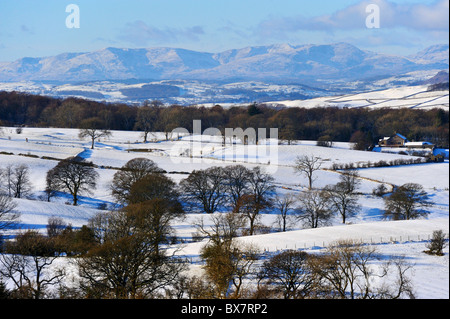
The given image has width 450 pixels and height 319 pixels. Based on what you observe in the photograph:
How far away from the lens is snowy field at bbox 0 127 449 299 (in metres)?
25.9

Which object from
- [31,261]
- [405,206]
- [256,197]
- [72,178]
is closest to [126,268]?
[31,261]

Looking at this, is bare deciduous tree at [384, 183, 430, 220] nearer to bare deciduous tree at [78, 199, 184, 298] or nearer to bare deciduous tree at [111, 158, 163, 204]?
bare deciduous tree at [111, 158, 163, 204]

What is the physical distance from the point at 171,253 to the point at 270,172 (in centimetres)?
2998

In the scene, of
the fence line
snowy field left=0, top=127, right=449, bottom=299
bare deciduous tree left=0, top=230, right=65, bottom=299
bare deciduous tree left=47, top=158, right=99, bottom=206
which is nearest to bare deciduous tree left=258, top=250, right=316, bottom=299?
snowy field left=0, top=127, right=449, bottom=299

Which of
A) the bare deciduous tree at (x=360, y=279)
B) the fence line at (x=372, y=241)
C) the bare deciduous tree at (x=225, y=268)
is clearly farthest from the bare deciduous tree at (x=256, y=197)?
the bare deciduous tree at (x=360, y=279)

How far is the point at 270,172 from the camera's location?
5338 centimetres

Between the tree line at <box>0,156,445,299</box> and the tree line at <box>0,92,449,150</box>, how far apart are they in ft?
150

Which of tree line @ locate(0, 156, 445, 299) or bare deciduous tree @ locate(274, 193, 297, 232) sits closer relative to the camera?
tree line @ locate(0, 156, 445, 299)

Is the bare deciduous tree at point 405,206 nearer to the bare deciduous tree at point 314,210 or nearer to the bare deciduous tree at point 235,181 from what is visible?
the bare deciduous tree at point 314,210

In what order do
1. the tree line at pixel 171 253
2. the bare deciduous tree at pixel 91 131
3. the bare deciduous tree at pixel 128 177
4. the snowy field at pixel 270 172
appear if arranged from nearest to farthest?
the tree line at pixel 171 253 → the snowy field at pixel 270 172 → the bare deciduous tree at pixel 128 177 → the bare deciduous tree at pixel 91 131

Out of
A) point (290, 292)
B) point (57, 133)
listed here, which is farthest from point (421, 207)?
point (57, 133)

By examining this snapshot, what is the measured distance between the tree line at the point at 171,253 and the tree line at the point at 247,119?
1797 inches

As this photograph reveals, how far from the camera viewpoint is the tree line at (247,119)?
94.3 m
